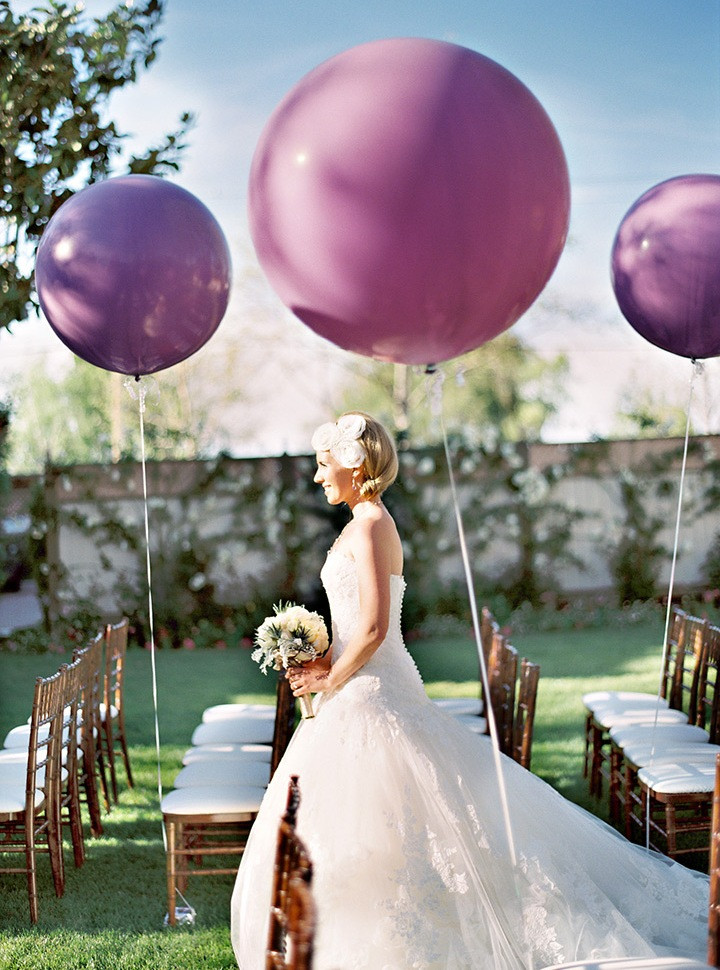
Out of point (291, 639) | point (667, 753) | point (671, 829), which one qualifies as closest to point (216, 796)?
point (291, 639)

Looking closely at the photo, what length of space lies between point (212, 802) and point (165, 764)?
8.27 ft

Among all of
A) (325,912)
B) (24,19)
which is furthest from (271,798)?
(24,19)

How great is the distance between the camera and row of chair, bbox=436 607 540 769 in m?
4.25

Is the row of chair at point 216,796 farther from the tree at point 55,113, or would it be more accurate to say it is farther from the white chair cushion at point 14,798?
the tree at point 55,113

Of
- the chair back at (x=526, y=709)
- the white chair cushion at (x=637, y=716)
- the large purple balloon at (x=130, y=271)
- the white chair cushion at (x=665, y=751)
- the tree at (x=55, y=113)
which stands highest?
the tree at (x=55, y=113)

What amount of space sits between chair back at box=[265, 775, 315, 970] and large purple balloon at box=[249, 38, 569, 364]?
113 centimetres

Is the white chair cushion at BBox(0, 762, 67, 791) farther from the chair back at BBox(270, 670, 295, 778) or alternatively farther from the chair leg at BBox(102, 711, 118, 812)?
the chair leg at BBox(102, 711, 118, 812)

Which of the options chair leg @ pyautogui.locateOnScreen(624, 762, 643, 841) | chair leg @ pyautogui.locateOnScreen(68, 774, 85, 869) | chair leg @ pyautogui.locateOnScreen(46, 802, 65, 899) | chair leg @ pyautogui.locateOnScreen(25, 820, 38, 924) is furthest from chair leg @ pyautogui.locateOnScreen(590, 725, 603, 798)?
chair leg @ pyautogui.locateOnScreen(25, 820, 38, 924)

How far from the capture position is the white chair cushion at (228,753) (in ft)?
14.6

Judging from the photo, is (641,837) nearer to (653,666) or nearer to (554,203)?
(554,203)

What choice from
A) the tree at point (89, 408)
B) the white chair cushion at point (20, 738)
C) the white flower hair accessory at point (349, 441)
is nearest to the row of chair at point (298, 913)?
the white flower hair accessory at point (349, 441)

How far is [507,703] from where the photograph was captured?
491 centimetres

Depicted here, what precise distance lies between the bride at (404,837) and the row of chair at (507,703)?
64 cm

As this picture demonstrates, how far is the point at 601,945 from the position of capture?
3.15 m
